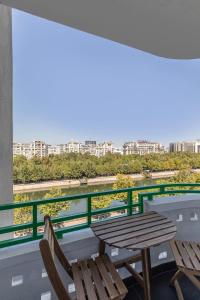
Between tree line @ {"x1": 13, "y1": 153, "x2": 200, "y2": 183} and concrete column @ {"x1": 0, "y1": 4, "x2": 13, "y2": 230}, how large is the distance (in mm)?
30654

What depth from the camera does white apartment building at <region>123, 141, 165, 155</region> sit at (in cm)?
4691

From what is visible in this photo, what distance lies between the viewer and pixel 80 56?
43.3m

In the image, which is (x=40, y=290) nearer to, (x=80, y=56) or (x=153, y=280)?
(x=153, y=280)

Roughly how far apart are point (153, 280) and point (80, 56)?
45.0 m

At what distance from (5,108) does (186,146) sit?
4925cm

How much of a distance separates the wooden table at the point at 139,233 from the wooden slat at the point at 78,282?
260mm

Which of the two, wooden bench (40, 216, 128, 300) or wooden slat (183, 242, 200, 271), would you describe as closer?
wooden bench (40, 216, 128, 300)

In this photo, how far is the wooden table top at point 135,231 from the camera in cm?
164

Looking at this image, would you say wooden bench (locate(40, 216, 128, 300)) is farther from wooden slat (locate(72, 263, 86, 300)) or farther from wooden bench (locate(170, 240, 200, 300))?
wooden bench (locate(170, 240, 200, 300))

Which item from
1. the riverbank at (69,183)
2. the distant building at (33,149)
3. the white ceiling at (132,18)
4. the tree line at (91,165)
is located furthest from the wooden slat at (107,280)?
the distant building at (33,149)

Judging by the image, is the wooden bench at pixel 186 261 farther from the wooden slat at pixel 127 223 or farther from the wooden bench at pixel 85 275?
the wooden bench at pixel 85 275

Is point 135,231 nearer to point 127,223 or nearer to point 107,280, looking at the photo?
point 127,223

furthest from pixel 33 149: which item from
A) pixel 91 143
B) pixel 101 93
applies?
pixel 101 93

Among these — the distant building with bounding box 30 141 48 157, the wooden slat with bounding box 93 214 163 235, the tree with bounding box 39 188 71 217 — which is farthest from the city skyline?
the wooden slat with bounding box 93 214 163 235
